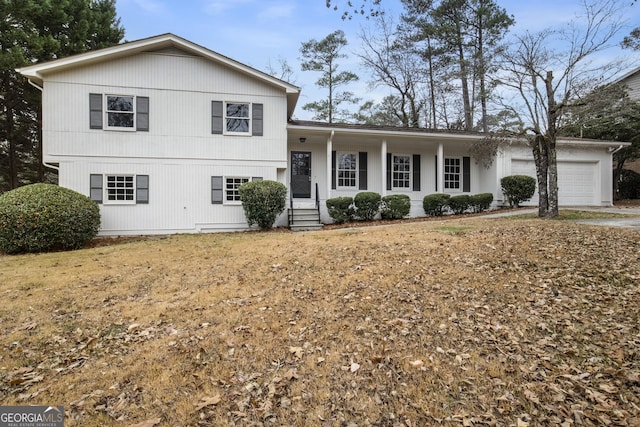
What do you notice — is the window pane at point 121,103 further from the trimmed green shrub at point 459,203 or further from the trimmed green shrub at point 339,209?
the trimmed green shrub at point 459,203

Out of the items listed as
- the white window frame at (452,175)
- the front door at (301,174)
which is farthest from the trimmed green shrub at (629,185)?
the front door at (301,174)

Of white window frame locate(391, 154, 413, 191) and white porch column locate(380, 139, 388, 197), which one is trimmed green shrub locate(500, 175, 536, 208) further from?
white porch column locate(380, 139, 388, 197)

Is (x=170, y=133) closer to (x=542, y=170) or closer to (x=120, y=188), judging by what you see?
(x=120, y=188)

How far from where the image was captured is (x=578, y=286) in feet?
15.0

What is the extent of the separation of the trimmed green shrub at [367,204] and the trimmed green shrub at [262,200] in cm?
306

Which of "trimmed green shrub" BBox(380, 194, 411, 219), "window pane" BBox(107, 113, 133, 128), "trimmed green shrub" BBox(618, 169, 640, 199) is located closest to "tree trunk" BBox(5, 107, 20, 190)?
"window pane" BBox(107, 113, 133, 128)

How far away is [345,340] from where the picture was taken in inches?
143

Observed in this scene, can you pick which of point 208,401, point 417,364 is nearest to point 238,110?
point 208,401

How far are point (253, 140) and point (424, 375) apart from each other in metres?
11.1

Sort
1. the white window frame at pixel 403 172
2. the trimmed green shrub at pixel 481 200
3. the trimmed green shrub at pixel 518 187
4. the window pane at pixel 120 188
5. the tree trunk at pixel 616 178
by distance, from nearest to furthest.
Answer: the window pane at pixel 120 188 < the trimmed green shrub at pixel 481 200 < the trimmed green shrub at pixel 518 187 < the white window frame at pixel 403 172 < the tree trunk at pixel 616 178

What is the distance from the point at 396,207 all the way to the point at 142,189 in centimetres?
944

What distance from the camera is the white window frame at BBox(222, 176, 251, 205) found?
12.6m

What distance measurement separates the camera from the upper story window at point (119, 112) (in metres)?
11.6

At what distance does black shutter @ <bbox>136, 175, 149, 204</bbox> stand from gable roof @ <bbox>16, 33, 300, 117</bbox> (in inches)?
161
